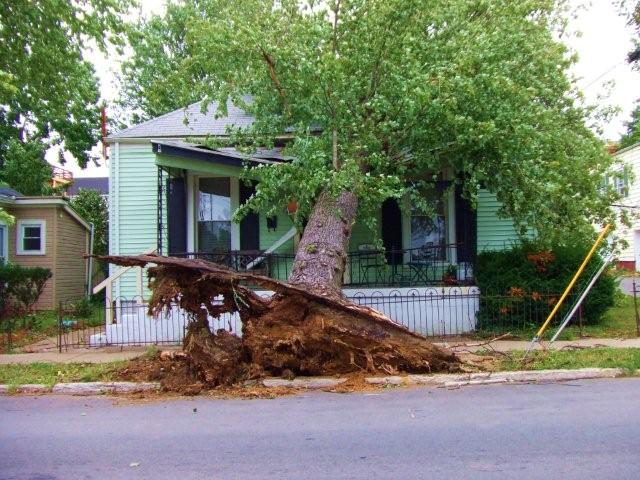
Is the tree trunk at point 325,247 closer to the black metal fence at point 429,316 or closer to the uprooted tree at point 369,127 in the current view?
the uprooted tree at point 369,127

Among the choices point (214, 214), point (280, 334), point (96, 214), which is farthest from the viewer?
point (96, 214)

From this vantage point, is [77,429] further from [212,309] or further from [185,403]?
[212,309]

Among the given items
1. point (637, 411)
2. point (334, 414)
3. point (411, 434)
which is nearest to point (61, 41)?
point (334, 414)

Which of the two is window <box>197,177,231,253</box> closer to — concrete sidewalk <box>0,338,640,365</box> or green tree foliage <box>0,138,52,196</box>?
concrete sidewalk <box>0,338,640,365</box>

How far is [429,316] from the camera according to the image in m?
12.4

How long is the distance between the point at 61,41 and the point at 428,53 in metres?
8.68

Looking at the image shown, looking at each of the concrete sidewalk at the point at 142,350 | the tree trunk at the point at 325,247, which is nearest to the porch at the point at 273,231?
the concrete sidewalk at the point at 142,350

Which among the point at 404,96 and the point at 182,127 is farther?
the point at 182,127

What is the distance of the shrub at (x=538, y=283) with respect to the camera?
11.9 metres

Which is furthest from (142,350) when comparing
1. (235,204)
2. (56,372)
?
(235,204)

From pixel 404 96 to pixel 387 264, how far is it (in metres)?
4.83

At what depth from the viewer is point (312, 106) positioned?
10164 mm

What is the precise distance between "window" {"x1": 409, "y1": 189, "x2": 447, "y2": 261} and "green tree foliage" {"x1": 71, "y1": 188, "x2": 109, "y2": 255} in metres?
15.4

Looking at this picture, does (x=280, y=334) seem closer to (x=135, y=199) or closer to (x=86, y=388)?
(x=86, y=388)
